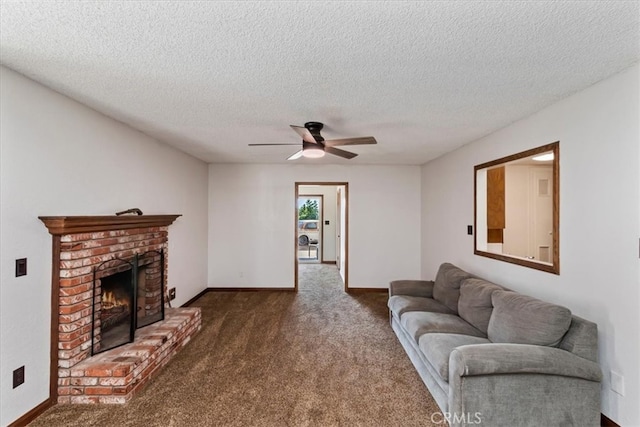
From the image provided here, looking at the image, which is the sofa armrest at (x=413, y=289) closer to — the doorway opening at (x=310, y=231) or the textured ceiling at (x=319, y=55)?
the textured ceiling at (x=319, y=55)

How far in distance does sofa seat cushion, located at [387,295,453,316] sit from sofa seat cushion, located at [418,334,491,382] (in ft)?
2.39

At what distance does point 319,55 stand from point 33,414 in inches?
124

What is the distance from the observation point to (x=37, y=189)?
84.2 inches

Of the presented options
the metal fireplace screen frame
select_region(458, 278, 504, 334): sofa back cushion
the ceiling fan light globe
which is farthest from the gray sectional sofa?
the metal fireplace screen frame

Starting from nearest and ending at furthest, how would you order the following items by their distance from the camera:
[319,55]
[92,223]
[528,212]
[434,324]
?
1. [319,55]
2. [92,223]
3. [434,324]
4. [528,212]

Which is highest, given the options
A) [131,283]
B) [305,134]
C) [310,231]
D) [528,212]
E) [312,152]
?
[305,134]

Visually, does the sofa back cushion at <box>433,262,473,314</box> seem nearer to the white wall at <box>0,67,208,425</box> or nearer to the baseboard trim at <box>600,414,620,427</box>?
the baseboard trim at <box>600,414,620,427</box>

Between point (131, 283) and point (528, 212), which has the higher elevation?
point (528, 212)

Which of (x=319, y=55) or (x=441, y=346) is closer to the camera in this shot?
(x=319, y=55)

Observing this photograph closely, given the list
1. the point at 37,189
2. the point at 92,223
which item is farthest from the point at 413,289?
the point at 37,189

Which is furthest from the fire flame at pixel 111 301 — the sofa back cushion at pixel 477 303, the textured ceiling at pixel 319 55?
the sofa back cushion at pixel 477 303

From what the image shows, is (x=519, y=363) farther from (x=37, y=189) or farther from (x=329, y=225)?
(x=329, y=225)

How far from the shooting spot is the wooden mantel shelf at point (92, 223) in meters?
2.18

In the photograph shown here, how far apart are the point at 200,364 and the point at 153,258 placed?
144cm
